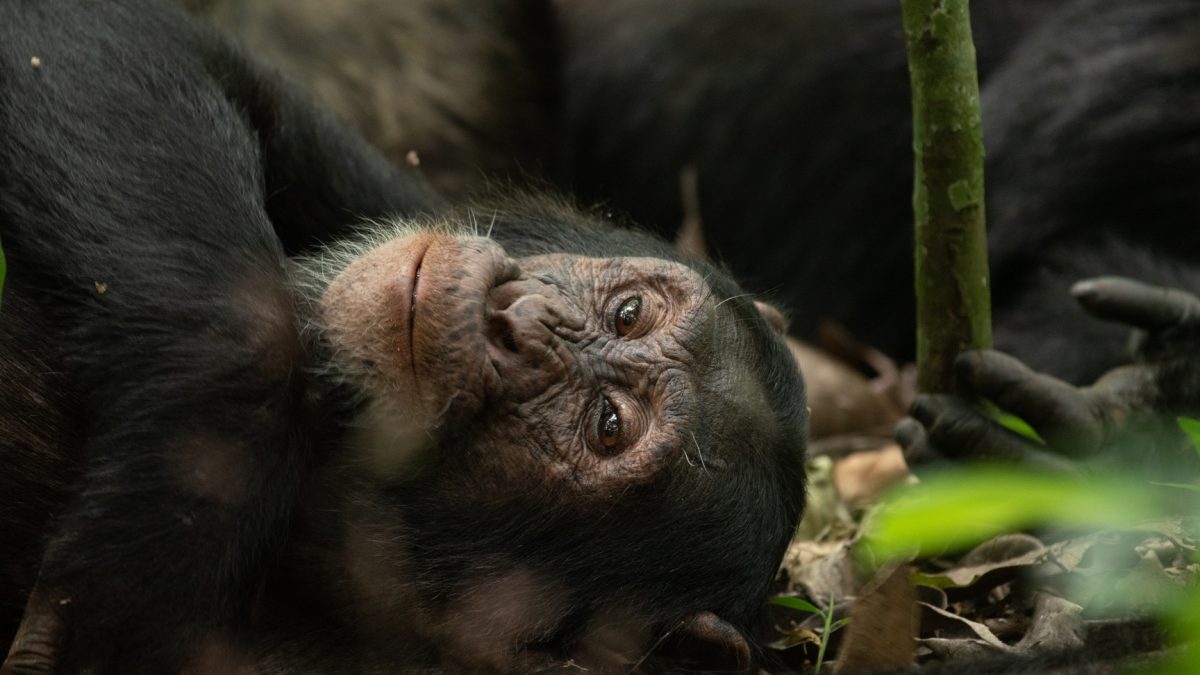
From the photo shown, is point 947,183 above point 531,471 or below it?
above

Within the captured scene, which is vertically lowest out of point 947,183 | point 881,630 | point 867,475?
point 867,475

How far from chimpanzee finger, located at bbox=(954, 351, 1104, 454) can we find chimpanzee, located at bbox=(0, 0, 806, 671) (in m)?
0.72

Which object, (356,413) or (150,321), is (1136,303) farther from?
(150,321)

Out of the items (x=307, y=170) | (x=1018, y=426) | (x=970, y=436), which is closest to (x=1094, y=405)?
(x=1018, y=426)

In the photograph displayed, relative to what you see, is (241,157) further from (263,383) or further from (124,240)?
(263,383)

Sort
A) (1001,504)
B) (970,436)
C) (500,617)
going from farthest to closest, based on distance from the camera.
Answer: (970,436) < (500,617) < (1001,504)

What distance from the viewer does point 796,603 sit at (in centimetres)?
364

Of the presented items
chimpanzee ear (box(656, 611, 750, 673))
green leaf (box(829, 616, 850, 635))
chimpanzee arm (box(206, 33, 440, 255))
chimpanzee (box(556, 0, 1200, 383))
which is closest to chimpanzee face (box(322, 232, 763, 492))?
chimpanzee ear (box(656, 611, 750, 673))

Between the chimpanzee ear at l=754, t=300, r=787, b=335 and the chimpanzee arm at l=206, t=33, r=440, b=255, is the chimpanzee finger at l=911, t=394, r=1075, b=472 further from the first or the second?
the chimpanzee arm at l=206, t=33, r=440, b=255

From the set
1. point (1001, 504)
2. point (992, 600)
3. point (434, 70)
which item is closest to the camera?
point (1001, 504)

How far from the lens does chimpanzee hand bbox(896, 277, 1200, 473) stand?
13.8ft

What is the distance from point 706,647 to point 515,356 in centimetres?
81

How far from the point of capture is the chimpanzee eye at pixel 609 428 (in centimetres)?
345

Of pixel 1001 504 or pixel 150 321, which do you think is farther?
pixel 150 321
